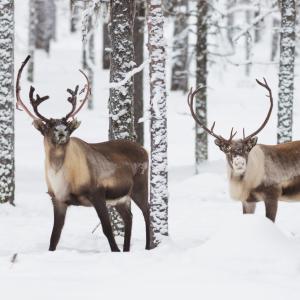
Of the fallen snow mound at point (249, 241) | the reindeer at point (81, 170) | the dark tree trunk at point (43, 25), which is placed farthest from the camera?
the dark tree trunk at point (43, 25)

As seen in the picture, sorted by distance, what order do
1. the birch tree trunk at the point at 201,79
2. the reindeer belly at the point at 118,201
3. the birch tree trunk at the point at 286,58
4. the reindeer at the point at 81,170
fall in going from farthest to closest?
1. the birch tree trunk at the point at 201,79
2. the birch tree trunk at the point at 286,58
3. the reindeer belly at the point at 118,201
4. the reindeer at the point at 81,170

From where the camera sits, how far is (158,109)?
8.68 metres

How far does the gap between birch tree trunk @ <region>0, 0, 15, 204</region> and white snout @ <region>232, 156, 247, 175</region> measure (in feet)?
14.3

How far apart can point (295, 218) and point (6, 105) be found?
5.04 metres

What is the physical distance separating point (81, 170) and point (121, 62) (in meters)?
2.09

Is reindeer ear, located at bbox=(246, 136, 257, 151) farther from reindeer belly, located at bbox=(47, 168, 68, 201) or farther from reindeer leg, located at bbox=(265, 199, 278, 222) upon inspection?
reindeer belly, located at bbox=(47, 168, 68, 201)

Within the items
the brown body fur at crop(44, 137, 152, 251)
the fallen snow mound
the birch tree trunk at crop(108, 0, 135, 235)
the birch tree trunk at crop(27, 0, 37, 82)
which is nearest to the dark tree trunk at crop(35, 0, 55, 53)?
the birch tree trunk at crop(27, 0, 37, 82)

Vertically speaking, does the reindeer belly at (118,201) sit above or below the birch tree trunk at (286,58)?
below

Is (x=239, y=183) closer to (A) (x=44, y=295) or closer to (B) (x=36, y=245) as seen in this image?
(B) (x=36, y=245)

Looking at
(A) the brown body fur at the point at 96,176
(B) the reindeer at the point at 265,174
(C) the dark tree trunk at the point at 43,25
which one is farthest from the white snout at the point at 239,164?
(C) the dark tree trunk at the point at 43,25

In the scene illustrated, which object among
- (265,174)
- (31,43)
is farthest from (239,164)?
(31,43)

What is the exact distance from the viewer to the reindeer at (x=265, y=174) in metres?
9.48

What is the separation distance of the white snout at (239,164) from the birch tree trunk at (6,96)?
437 cm

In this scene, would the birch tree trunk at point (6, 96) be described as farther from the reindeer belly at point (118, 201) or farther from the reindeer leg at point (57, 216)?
the reindeer leg at point (57, 216)
